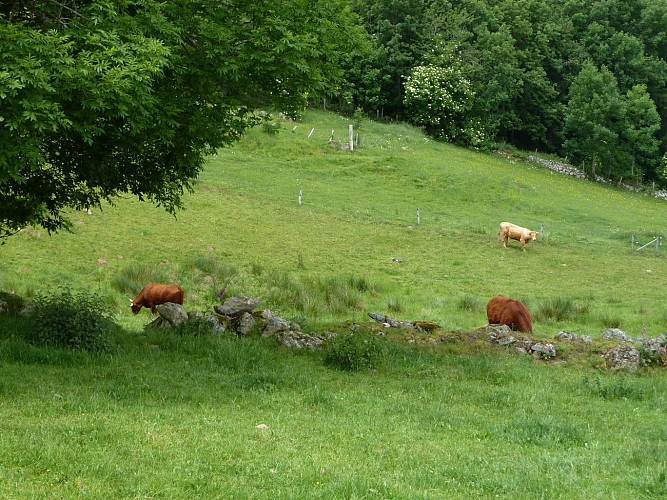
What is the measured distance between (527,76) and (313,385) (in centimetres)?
7675

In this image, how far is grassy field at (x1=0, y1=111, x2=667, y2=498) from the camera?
748 centimetres

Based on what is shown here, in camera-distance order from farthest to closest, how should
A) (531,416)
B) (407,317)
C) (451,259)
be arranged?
(451,259), (407,317), (531,416)

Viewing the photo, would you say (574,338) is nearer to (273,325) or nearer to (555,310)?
(273,325)

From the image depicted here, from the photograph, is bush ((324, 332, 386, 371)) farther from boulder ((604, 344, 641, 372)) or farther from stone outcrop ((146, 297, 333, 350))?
boulder ((604, 344, 641, 372))

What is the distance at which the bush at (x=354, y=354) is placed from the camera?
1321 cm

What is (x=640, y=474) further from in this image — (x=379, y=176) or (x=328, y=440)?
(x=379, y=176)

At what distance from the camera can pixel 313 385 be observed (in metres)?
11.7

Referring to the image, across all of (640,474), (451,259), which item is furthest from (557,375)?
(451,259)

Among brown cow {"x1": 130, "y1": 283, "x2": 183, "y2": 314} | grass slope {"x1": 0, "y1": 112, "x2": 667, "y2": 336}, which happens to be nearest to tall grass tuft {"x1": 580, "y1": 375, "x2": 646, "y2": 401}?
grass slope {"x1": 0, "y1": 112, "x2": 667, "y2": 336}

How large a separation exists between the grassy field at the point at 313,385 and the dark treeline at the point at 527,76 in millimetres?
41210

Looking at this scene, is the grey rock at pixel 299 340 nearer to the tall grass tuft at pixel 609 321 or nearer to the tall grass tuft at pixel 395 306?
the tall grass tuft at pixel 395 306

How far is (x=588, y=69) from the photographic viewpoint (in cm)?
8044

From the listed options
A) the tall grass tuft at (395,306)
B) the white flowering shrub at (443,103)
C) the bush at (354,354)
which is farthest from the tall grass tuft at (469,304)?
the white flowering shrub at (443,103)

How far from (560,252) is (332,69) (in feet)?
87.1
